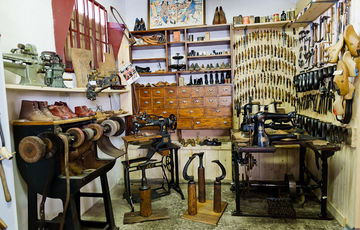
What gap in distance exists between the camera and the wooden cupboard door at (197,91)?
13.5 ft

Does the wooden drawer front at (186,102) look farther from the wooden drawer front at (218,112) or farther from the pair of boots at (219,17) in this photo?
the pair of boots at (219,17)

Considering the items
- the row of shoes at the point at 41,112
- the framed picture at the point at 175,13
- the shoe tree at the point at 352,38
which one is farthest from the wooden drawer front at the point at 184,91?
the shoe tree at the point at 352,38

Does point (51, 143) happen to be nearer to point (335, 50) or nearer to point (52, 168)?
point (52, 168)

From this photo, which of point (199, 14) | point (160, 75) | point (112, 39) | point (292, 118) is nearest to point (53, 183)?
point (292, 118)

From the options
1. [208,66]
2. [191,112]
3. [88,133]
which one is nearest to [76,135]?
[88,133]

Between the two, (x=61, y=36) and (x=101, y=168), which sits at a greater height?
(x=61, y=36)

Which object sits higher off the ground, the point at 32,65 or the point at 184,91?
the point at 32,65

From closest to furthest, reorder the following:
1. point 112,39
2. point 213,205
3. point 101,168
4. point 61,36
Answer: point 101,168 → point 61,36 → point 213,205 → point 112,39

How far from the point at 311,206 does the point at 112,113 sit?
292cm

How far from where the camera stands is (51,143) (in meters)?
1.76

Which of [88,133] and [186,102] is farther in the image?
[186,102]

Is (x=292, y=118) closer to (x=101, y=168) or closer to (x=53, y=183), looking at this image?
(x=101, y=168)

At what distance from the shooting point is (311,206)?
298 cm

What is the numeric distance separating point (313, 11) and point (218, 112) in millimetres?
1990
